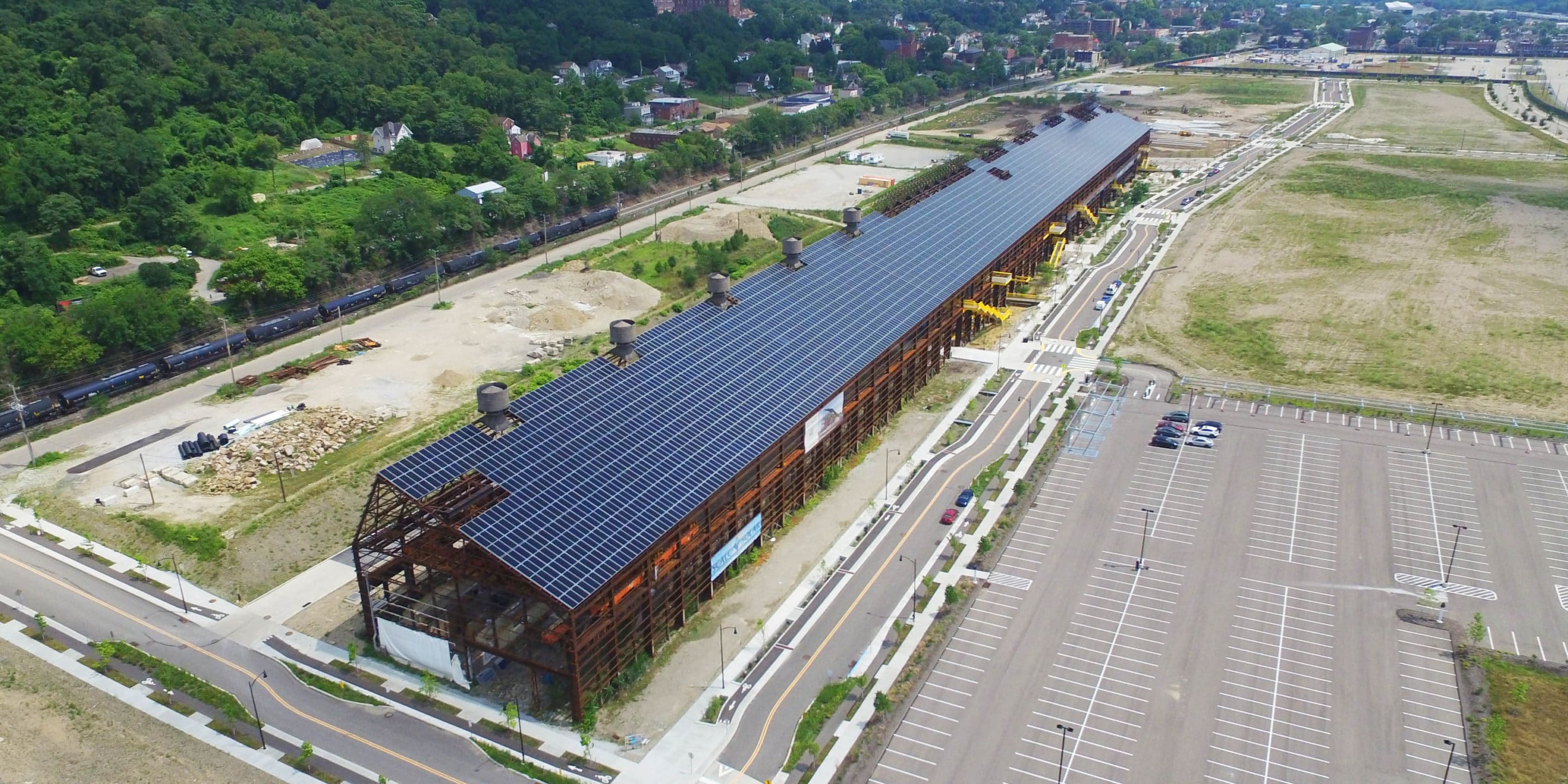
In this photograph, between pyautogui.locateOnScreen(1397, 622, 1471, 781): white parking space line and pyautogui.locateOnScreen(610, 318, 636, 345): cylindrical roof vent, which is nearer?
pyautogui.locateOnScreen(1397, 622, 1471, 781): white parking space line

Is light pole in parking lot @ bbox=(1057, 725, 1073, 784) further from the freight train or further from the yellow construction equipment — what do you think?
the freight train

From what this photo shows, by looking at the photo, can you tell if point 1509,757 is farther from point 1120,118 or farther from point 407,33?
point 407,33

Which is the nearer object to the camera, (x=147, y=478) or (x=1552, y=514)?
(x=1552, y=514)

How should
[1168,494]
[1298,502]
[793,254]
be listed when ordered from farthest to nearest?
[793,254]
[1168,494]
[1298,502]

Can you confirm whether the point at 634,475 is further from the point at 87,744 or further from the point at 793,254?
the point at 793,254

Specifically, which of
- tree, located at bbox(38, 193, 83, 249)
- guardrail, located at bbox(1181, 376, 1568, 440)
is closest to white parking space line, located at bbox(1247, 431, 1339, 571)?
guardrail, located at bbox(1181, 376, 1568, 440)

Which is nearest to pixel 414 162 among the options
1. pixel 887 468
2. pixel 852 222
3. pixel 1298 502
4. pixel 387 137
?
pixel 387 137

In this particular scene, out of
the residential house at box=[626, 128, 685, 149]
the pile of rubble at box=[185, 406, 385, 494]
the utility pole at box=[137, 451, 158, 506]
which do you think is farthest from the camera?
the residential house at box=[626, 128, 685, 149]
